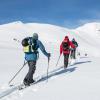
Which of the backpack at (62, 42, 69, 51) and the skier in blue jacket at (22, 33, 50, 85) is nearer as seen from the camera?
the skier in blue jacket at (22, 33, 50, 85)

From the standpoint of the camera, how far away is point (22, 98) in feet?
32.0

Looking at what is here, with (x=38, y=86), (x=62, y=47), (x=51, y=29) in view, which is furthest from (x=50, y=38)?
(x=38, y=86)

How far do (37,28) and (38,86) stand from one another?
105 metres

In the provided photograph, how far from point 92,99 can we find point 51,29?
10734 centimetres

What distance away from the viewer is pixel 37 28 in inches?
4555

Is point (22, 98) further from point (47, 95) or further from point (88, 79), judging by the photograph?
point (88, 79)

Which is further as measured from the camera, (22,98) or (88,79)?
(88,79)

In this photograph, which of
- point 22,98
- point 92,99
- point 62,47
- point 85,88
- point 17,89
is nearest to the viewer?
point 92,99

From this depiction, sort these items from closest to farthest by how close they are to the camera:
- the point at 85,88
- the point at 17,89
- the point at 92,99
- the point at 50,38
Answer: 1. the point at 92,99
2. the point at 85,88
3. the point at 17,89
4. the point at 50,38

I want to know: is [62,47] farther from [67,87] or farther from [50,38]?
[50,38]

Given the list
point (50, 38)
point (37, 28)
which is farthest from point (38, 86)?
point (37, 28)

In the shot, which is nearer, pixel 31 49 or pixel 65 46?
pixel 31 49

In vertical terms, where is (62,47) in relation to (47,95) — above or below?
above

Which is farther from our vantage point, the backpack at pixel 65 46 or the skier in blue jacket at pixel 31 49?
the backpack at pixel 65 46
